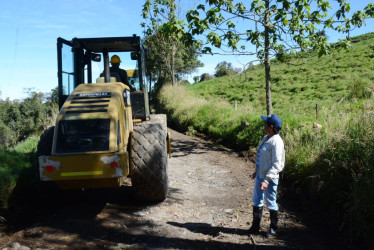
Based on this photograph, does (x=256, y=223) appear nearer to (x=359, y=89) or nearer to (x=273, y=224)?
(x=273, y=224)

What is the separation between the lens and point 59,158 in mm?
4055

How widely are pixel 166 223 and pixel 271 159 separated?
1.67 m

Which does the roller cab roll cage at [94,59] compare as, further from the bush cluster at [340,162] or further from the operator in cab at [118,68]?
the bush cluster at [340,162]

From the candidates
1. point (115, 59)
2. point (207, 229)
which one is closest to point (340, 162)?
point (207, 229)

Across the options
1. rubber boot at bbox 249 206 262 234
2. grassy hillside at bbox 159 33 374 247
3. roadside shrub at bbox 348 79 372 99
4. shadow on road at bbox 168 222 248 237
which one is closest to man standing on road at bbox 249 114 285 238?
rubber boot at bbox 249 206 262 234

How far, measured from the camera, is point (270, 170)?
3908 millimetres

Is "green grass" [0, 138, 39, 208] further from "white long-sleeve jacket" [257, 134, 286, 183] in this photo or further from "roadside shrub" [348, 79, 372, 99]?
"roadside shrub" [348, 79, 372, 99]

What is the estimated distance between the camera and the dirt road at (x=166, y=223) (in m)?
3.81

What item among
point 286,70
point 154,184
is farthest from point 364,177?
point 286,70

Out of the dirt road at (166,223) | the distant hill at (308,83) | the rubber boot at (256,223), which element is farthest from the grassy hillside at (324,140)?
the rubber boot at (256,223)

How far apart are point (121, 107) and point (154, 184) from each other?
49.4 inches

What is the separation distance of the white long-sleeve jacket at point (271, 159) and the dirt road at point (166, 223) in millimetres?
777

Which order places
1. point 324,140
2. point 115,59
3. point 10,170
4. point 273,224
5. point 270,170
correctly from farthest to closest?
point 115,59 < point 324,140 < point 10,170 < point 273,224 < point 270,170

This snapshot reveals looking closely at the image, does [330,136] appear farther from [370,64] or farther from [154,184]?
[370,64]
